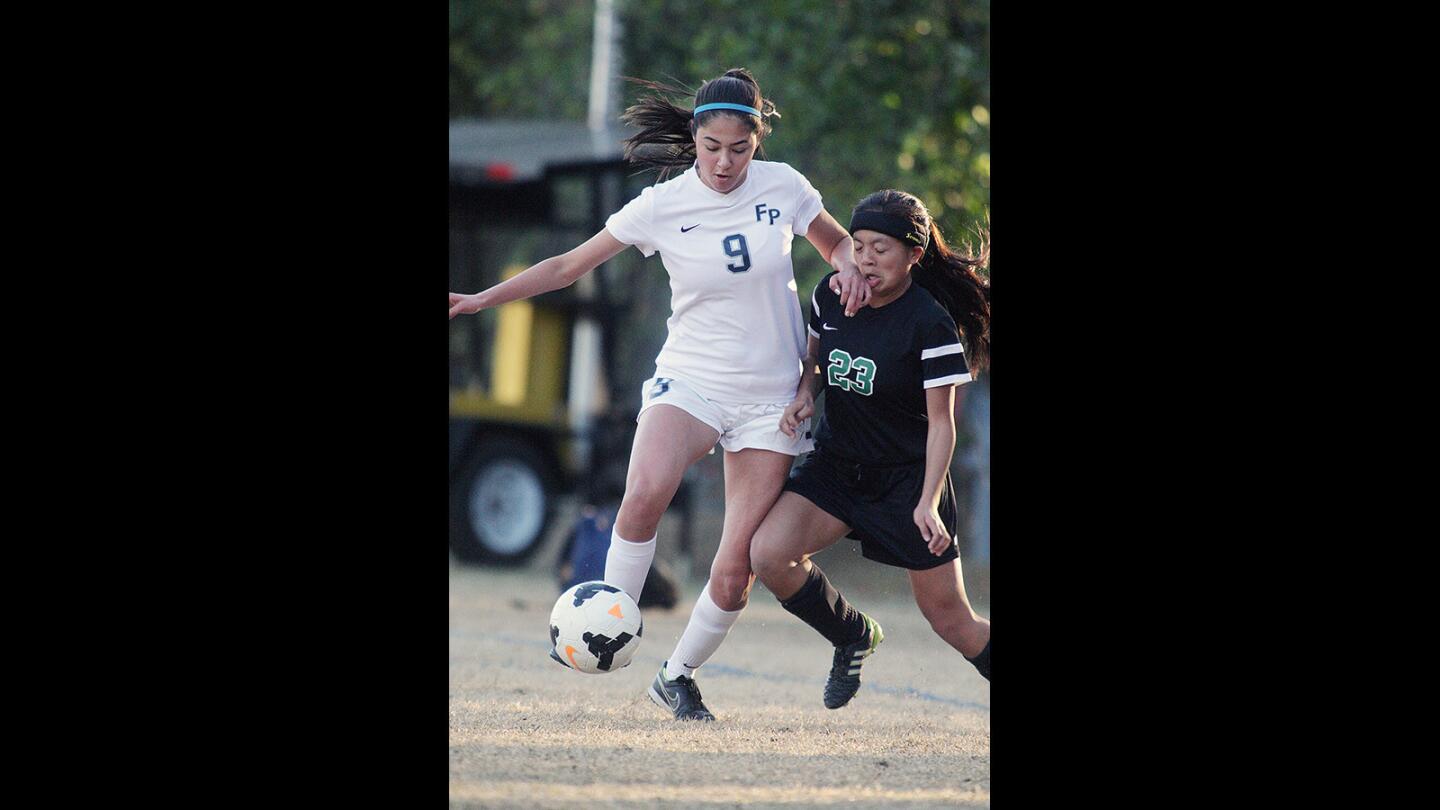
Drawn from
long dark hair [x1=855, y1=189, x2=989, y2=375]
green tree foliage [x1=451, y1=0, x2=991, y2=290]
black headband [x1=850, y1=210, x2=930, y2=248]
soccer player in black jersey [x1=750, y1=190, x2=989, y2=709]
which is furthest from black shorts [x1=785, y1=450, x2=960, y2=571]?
green tree foliage [x1=451, y1=0, x2=991, y2=290]

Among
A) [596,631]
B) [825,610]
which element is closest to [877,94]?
[825,610]

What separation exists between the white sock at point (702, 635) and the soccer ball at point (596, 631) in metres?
0.27

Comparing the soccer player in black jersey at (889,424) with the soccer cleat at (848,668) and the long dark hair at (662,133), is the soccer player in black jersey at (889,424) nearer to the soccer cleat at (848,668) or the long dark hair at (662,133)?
the soccer cleat at (848,668)

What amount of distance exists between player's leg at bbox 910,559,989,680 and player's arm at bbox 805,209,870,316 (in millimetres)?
886

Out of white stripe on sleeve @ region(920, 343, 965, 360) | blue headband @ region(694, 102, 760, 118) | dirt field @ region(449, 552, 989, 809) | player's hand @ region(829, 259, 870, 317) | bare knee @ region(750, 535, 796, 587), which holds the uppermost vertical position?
blue headband @ region(694, 102, 760, 118)

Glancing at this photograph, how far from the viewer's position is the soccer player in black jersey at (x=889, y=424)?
15.8 ft

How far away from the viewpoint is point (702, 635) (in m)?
5.20

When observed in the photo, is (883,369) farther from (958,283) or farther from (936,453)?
(958,283)

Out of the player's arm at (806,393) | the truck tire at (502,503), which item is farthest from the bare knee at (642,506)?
the truck tire at (502,503)

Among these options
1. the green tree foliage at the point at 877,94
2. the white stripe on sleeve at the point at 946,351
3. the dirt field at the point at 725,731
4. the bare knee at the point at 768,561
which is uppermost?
the green tree foliage at the point at 877,94

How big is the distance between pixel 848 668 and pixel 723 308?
136 centimetres

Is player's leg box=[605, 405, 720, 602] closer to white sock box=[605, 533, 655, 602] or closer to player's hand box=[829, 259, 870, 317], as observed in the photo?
white sock box=[605, 533, 655, 602]

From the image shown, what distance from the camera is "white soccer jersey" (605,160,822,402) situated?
4.95 m
